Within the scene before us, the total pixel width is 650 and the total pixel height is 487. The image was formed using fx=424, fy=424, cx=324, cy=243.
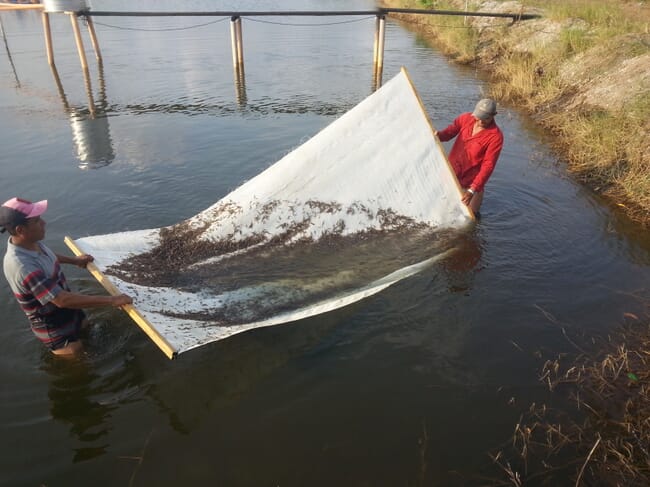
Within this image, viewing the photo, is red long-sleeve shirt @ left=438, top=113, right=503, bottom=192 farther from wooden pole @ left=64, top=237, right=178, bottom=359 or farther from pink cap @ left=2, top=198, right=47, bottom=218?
pink cap @ left=2, top=198, right=47, bottom=218

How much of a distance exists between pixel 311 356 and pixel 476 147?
338 centimetres

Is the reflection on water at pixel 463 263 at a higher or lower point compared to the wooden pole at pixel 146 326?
lower

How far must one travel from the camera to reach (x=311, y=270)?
4578 millimetres

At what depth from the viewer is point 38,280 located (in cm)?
300

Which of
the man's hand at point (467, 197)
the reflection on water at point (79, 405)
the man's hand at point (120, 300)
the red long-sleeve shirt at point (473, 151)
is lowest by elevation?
the reflection on water at point (79, 405)

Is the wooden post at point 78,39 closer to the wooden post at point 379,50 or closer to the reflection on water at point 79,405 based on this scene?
the wooden post at point 379,50

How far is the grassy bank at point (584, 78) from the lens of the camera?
23.0 ft

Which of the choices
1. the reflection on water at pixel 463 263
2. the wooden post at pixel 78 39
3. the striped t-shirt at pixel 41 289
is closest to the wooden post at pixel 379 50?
the wooden post at pixel 78 39

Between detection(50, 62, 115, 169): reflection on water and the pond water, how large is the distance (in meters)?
0.09

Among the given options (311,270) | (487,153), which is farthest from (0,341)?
(487,153)

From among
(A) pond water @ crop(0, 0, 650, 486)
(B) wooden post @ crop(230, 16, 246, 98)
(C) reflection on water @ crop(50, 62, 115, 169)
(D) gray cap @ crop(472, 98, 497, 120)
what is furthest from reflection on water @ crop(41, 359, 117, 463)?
(B) wooden post @ crop(230, 16, 246, 98)

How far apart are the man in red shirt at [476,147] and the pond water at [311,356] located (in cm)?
73

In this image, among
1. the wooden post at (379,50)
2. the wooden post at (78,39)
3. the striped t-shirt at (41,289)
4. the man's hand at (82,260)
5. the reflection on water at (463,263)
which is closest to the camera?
the striped t-shirt at (41,289)

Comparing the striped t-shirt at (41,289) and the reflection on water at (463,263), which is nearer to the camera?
the striped t-shirt at (41,289)
